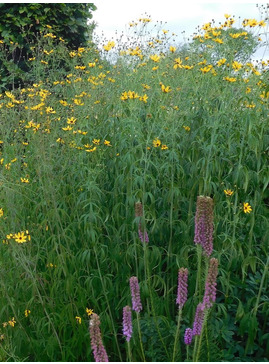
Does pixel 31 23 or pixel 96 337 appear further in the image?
pixel 31 23

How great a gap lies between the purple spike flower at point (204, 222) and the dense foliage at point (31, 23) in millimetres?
5162

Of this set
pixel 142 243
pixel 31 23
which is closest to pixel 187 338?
pixel 142 243

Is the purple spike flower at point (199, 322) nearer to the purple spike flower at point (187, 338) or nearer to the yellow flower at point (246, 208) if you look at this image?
the purple spike flower at point (187, 338)

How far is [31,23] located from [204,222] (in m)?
5.93

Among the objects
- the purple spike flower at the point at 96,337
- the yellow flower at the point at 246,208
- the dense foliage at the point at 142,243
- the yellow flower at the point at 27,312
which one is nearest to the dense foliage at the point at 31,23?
the dense foliage at the point at 142,243

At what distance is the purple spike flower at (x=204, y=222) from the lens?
215cm

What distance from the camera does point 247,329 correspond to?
2.93 meters

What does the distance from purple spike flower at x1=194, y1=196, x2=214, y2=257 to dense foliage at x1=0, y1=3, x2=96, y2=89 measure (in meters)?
5.16

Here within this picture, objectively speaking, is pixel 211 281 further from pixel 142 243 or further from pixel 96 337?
pixel 142 243

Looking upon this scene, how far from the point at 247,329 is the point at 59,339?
1.23m

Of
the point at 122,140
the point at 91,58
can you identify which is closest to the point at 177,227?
the point at 122,140

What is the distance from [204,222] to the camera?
2.17 meters

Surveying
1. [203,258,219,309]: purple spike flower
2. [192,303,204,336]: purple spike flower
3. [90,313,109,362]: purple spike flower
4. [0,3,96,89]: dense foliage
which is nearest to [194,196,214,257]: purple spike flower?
[203,258,219,309]: purple spike flower

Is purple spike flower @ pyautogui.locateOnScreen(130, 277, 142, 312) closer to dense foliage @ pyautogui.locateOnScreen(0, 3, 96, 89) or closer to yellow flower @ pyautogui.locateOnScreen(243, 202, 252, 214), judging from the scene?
yellow flower @ pyautogui.locateOnScreen(243, 202, 252, 214)
